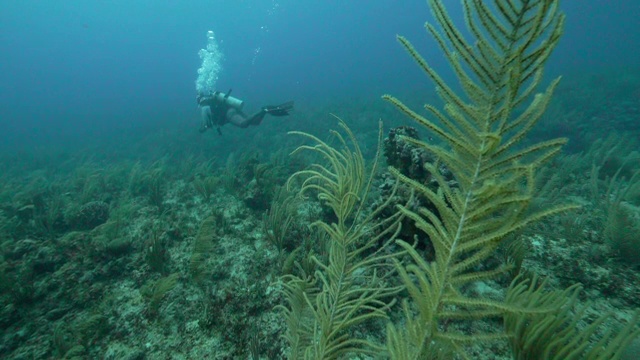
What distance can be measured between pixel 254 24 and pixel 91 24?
69.6 meters

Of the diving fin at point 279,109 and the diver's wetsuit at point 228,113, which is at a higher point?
the diving fin at point 279,109

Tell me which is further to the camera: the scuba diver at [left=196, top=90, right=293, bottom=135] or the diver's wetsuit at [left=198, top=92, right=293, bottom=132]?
the scuba diver at [left=196, top=90, right=293, bottom=135]

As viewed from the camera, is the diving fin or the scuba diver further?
A: the scuba diver

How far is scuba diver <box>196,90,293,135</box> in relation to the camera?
11.6m

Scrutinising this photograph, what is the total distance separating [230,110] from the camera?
1248 centimetres

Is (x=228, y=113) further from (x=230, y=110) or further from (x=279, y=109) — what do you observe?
(x=279, y=109)

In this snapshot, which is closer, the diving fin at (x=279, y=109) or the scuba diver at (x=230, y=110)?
the diving fin at (x=279, y=109)

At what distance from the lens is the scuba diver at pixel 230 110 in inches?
459

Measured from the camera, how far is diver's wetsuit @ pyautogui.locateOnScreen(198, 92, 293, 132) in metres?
11.5

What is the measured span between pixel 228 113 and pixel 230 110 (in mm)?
157

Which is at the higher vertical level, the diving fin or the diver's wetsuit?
the diving fin

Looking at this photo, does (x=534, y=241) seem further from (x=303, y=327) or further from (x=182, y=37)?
(x=182, y=37)

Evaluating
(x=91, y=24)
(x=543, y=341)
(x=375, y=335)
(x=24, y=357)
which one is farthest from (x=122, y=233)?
(x=91, y=24)

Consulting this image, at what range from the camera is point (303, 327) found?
307 centimetres
